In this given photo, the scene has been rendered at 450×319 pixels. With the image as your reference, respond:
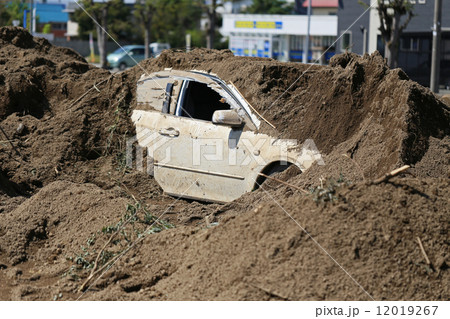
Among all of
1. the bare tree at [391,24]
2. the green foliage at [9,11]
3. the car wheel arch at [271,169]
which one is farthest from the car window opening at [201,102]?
the green foliage at [9,11]

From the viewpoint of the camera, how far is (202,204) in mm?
8531

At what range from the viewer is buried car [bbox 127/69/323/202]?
26.1 feet

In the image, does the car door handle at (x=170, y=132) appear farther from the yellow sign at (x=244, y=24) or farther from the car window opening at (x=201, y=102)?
the yellow sign at (x=244, y=24)

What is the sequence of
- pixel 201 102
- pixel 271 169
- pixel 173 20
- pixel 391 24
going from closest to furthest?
pixel 271 169 < pixel 201 102 < pixel 391 24 < pixel 173 20

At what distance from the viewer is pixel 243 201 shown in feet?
25.4

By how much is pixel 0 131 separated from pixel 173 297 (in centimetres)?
621

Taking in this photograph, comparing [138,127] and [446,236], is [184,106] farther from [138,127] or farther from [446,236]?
[446,236]

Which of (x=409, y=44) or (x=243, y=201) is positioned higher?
(x=409, y=44)

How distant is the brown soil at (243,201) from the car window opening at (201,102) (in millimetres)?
320

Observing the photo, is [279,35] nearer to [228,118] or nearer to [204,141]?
[204,141]

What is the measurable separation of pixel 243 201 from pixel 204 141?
1.02 m

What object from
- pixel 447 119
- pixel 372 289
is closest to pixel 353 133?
pixel 447 119

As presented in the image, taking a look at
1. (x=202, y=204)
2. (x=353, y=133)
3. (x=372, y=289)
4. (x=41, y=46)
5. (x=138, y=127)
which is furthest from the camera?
(x=41, y=46)

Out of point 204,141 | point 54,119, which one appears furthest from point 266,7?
point 204,141
